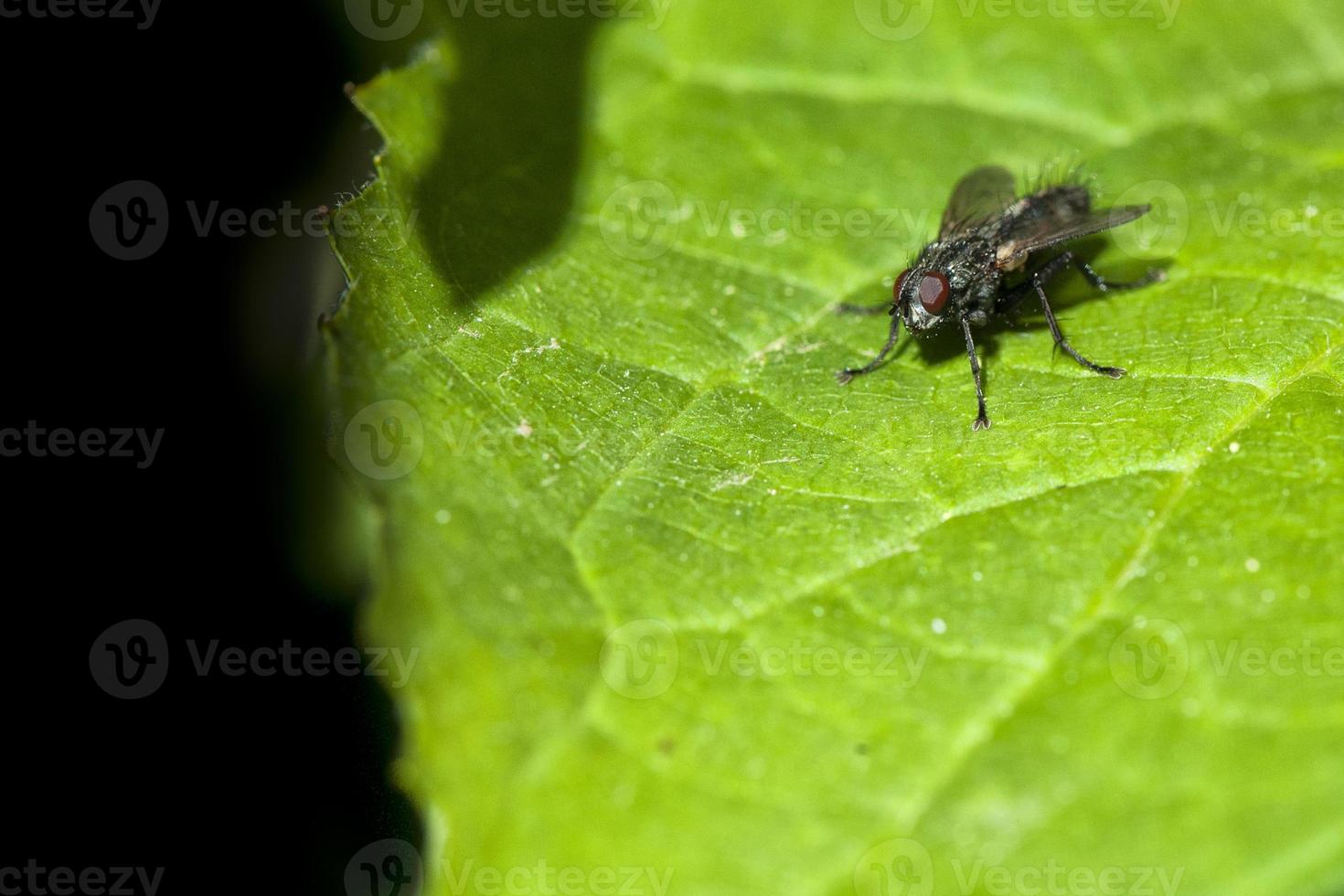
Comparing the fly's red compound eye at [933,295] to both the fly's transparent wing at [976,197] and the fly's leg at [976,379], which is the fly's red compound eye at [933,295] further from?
the fly's transparent wing at [976,197]

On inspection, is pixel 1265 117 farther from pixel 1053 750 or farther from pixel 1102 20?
pixel 1053 750

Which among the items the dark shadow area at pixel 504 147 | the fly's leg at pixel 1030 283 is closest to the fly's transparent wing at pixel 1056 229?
the fly's leg at pixel 1030 283

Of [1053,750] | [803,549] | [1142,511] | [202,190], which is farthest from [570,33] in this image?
[1053,750]

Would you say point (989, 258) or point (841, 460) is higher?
point (841, 460)

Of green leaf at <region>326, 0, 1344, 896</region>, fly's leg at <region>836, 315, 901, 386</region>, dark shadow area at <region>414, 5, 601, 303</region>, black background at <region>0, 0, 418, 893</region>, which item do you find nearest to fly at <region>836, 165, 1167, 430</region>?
fly's leg at <region>836, 315, 901, 386</region>

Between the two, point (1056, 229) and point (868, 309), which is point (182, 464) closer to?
point (868, 309)

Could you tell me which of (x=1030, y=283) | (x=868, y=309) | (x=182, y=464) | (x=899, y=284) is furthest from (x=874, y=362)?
(x=182, y=464)

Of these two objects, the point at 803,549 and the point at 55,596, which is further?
the point at 55,596
